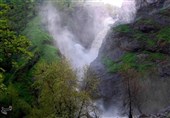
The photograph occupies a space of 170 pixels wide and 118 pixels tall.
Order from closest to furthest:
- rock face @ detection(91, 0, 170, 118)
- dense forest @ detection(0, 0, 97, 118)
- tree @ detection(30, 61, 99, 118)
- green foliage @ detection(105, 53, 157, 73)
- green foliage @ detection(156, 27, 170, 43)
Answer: dense forest @ detection(0, 0, 97, 118) < tree @ detection(30, 61, 99, 118) < rock face @ detection(91, 0, 170, 118) < green foliage @ detection(105, 53, 157, 73) < green foliage @ detection(156, 27, 170, 43)

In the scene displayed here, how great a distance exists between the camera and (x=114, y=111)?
97.3 m

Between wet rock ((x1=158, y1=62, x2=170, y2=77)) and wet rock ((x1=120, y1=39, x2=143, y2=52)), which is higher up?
wet rock ((x1=120, y1=39, x2=143, y2=52))

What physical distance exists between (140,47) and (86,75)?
53.0m

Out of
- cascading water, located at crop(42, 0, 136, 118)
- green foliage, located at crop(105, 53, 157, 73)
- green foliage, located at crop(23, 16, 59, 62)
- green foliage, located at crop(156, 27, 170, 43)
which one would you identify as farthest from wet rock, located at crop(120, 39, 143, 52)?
green foliage, located at crop(23, 16, 59, 62)

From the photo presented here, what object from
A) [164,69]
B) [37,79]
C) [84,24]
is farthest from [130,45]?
[37,79]

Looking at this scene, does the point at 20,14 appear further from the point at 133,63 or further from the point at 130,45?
the point at 133,63

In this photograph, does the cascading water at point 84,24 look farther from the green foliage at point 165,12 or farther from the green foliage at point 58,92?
the green foliage at point 58,92

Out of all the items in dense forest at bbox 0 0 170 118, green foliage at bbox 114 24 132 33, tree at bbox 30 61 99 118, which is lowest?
tree at bbox 30 61 99 118

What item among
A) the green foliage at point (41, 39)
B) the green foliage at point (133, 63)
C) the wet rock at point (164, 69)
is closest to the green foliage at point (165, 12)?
the green foliage at point (133, 63)

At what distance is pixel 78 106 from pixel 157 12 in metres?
73.7

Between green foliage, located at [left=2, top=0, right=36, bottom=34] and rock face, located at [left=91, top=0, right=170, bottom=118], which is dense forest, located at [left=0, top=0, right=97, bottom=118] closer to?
green foliage, located at [left=2, top=0, right=36, bottom=34]

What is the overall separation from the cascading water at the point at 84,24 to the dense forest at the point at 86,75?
547 cm

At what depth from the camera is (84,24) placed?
16400 centimetres

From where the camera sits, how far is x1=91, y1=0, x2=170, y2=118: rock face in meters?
104
